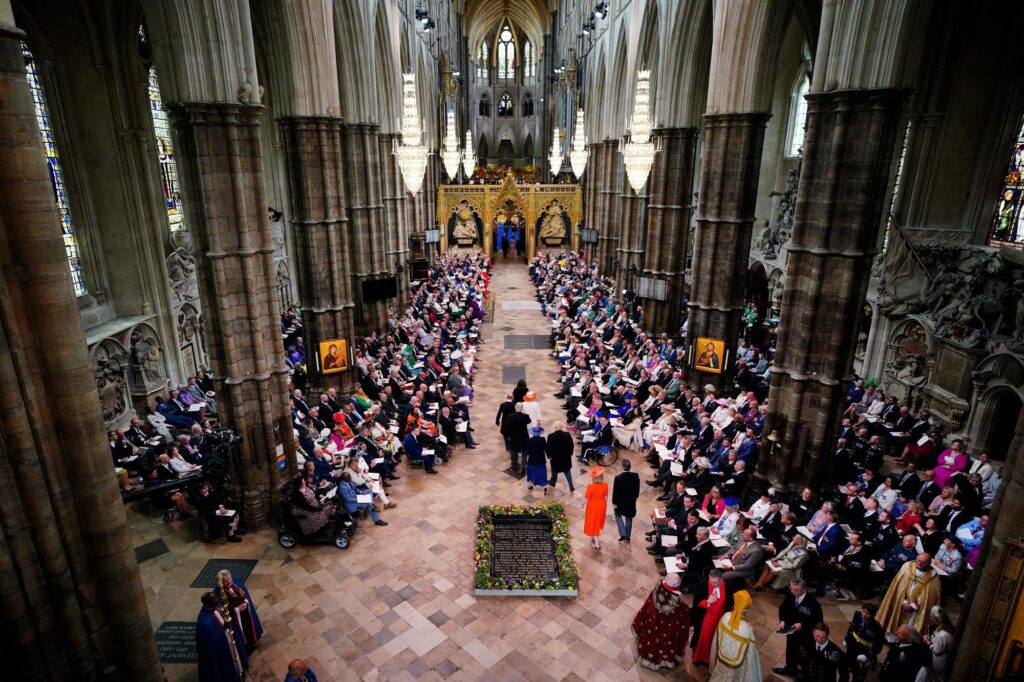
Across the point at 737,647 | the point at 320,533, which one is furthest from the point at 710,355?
the point at 320,533

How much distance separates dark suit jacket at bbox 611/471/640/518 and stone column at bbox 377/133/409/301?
14.3 meters

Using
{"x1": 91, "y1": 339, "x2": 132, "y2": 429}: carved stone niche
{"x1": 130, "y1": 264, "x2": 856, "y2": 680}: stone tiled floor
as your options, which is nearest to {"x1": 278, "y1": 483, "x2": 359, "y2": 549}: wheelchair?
{"x1": 130, "y1": 264, "x2": 856, "y2": 680}: stone tiled floor

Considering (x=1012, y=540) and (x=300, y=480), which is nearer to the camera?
(x=1012, y=540)

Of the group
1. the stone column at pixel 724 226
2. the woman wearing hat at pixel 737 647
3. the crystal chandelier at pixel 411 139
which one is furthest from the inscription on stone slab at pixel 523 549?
the crystal chandelier at pixel 411 139

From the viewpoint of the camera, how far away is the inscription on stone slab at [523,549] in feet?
29.7

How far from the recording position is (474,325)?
22047 millimetres

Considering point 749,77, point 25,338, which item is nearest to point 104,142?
point 25,338

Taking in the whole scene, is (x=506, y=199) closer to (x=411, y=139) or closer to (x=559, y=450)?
(x=411, y=139)

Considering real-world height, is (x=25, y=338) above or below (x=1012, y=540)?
above

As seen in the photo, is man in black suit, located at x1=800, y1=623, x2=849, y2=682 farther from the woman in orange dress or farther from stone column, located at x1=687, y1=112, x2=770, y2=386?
stone column, located at x1=687, y1=112, x2=770, y2=386

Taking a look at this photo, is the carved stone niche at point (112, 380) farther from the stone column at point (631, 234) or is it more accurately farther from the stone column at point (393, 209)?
the stone column at point (631, 234)

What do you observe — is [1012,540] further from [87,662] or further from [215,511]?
[215,511]

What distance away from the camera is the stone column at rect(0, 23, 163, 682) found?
4773 millimetres

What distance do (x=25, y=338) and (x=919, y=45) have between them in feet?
38.7
